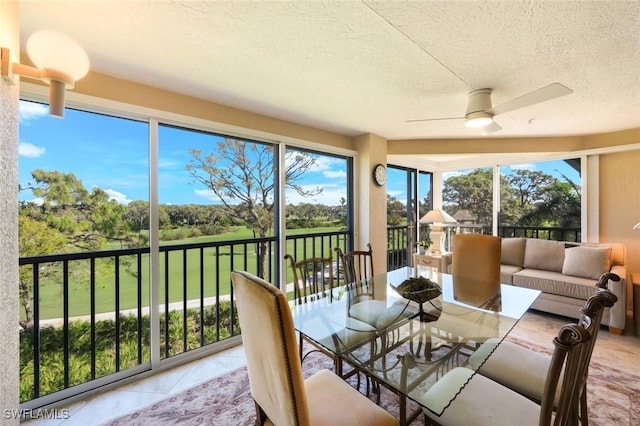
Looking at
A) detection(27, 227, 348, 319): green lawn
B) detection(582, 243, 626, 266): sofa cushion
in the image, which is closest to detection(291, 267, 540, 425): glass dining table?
detection(27, 227, 348, 319): green lawn

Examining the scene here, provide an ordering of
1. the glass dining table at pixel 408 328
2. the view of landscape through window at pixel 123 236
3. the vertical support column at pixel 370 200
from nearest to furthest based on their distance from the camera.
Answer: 1. the glass dining table at pixel 408 328
2. the view of landscape through window at pixel 123 236
3. the vertical support column at pixel 370 200

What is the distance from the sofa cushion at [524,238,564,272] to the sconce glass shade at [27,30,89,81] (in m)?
4.99

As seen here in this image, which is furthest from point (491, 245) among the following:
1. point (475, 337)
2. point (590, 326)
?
point (590, 326)

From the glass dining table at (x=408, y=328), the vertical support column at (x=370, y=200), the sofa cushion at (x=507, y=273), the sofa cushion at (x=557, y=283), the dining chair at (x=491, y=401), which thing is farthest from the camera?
the vertical support column at (x=370, y=200)

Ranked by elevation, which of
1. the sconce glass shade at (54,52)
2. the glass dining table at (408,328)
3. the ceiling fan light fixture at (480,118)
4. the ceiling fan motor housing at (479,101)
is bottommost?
the glass dining table at (408,328)

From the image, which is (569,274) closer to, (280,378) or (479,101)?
(479,101)

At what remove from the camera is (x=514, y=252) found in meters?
3.94

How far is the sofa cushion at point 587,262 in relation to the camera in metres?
3.13

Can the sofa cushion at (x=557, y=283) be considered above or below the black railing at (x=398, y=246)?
below

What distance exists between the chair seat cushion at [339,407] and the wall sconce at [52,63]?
170cm

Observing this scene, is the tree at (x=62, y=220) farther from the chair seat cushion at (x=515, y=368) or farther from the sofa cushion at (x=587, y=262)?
the sofa cushion at (x=587, y=262)

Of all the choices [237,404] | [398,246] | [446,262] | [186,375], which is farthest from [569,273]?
[186,375]

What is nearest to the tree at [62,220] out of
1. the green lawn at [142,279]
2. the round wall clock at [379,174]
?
the green lawn at [142,279]

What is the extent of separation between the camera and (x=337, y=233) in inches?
143
